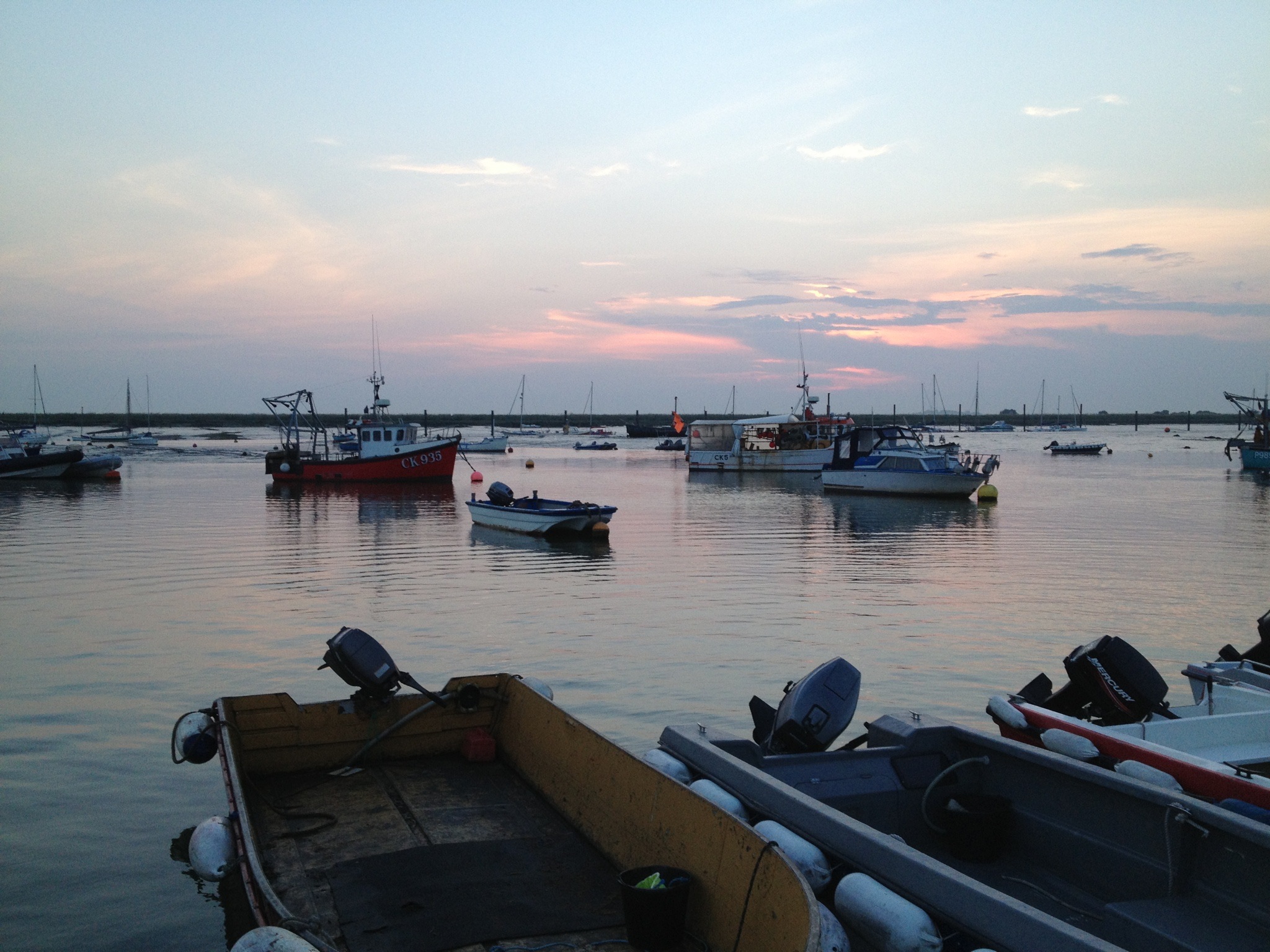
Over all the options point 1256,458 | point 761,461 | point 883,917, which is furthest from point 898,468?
point 883,917

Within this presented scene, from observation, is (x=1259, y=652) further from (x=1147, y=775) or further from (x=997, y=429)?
(x=997, y=429)

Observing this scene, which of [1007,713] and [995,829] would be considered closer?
[995,829]

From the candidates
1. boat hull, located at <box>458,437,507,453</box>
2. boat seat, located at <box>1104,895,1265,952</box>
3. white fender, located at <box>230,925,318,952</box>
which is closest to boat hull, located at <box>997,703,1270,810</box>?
boat seat, located at <box>1104,895,1265,952</box>

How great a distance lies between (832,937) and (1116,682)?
4.78m

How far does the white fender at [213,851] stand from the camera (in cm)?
573

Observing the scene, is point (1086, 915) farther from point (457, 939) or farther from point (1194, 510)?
point (1194, 510)

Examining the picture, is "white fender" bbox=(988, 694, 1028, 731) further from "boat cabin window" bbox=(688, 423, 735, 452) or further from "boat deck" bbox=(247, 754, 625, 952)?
"boat cabin window" bbox=(688, 423, 735, 452)

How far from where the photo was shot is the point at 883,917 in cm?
448

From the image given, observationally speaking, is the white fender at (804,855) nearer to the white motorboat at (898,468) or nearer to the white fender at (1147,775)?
the white fender at (1147,775)

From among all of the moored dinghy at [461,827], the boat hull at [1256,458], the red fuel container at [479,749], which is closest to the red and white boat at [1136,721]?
the moored dinghy at [461,827]

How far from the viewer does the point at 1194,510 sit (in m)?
33.0

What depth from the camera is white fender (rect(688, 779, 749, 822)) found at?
577 cm

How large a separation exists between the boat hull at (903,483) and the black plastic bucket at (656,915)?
114 ft

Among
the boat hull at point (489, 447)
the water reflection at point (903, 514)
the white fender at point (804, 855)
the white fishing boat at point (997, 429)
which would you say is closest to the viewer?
the white fender at point (804, 855)
